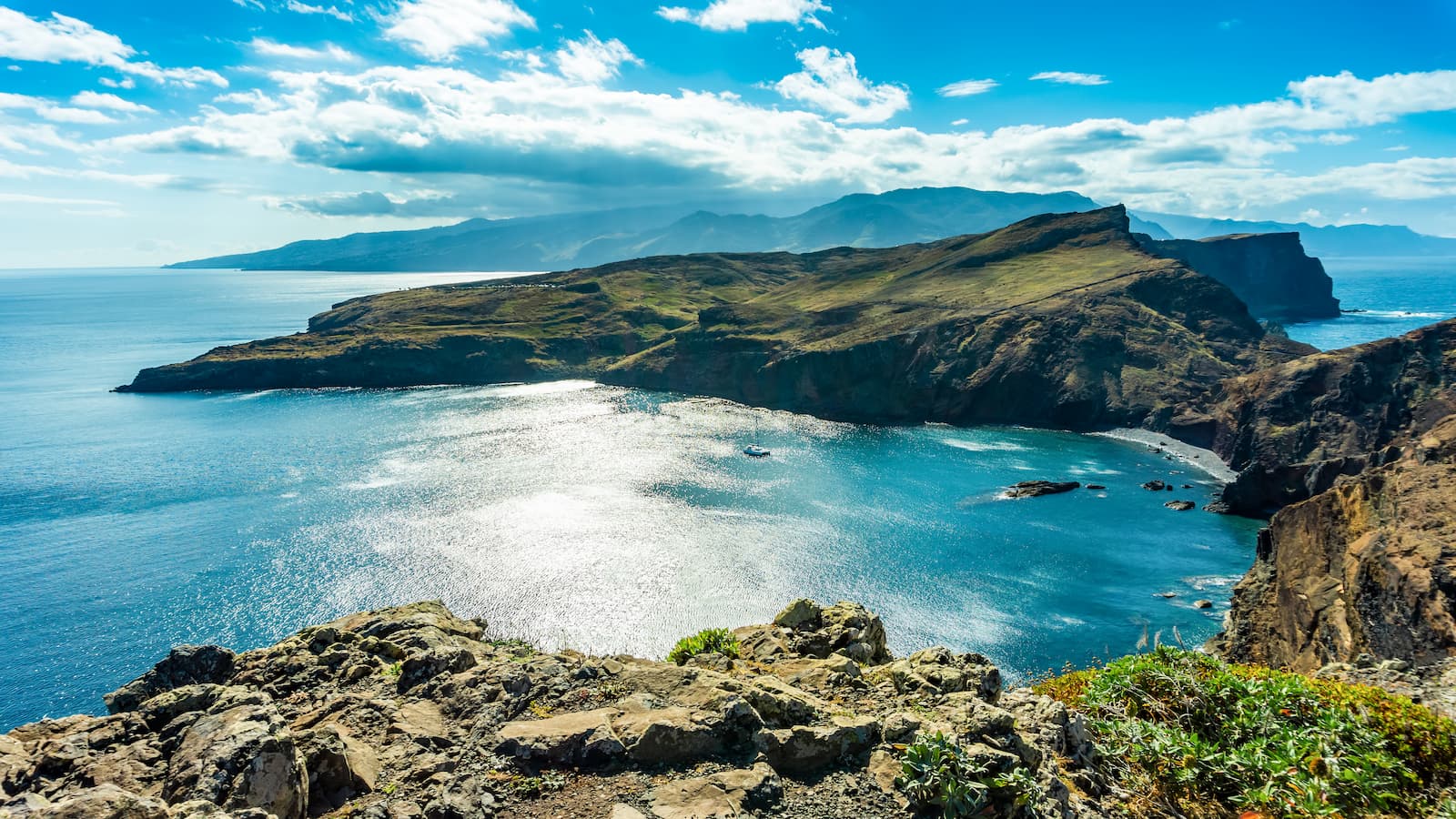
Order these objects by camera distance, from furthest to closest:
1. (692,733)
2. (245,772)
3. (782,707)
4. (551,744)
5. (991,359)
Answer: (991,359)
(782,707)
(551,744)
(692,733)
(245,772)

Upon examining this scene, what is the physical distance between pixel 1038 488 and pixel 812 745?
100 metres

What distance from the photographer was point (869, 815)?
10898 mm

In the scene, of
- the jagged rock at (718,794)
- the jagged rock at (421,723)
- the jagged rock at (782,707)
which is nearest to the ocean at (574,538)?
the jagged rock at (782,707)

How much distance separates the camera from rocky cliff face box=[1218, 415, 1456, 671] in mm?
29062

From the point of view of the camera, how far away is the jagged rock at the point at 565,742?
12695mm

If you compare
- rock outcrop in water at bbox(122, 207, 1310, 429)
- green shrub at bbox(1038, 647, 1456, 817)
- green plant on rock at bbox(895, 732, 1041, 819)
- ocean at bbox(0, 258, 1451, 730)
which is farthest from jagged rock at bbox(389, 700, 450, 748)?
rock outcrop in water at bbox(122, 207, 1310, 429)

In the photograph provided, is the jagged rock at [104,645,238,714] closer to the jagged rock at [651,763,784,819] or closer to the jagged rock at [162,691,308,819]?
the jagged rock at [162,691,308,819]

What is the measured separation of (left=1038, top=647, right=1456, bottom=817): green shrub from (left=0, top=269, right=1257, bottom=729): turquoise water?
3668 cm

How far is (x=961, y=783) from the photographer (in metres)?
10.6

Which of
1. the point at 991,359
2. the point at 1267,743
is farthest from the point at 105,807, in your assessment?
the point at 991,359

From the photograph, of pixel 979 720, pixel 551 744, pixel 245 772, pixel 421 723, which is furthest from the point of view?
pixel 421 723

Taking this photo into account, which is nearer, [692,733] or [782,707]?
[692,733]

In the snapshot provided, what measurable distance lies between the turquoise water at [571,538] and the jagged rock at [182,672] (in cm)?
4300

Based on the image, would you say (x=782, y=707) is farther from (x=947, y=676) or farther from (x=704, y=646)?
(x=704, y=646)
